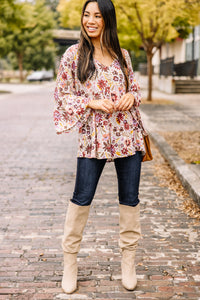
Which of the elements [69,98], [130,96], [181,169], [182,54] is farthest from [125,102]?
[182,54]

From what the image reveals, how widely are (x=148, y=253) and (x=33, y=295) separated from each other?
111 cm

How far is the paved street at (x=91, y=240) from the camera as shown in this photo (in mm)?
2896

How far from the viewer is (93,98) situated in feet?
8.78

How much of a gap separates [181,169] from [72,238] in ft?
11.1

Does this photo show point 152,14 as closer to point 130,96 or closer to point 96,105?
point 130,96

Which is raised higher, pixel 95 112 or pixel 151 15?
pixel 151 15

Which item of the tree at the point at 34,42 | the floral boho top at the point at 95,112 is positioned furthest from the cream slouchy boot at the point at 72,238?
the tree at the point at 34,42

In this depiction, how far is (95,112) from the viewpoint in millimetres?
2668

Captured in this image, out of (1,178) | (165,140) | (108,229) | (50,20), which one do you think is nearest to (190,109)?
(165,140)

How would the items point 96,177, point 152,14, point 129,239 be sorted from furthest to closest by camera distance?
point 152,14 → point 129,239 → point 96,177

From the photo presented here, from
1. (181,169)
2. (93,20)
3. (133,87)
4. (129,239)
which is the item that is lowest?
(181,169)

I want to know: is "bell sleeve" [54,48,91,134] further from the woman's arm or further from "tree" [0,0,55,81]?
"tree" [0,0,55,81]

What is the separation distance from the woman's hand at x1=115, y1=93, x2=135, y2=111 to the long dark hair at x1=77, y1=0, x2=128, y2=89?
18cm

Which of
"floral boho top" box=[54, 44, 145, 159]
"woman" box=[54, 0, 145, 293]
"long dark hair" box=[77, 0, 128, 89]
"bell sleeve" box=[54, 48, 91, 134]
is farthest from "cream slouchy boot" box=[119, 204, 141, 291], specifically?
"long dark hair" box=[77, 0, 128, 89]
